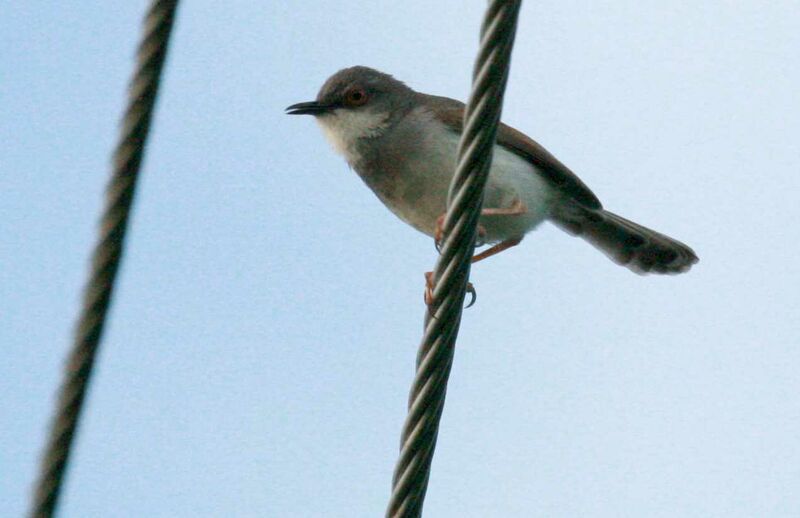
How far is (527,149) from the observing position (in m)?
7.79

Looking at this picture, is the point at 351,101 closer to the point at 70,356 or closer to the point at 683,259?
the point at 683,259

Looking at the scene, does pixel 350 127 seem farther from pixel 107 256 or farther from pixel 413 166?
pixel 107 256

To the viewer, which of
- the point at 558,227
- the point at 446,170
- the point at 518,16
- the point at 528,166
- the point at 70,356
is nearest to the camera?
the point at 70,356

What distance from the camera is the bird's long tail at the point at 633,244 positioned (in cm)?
897

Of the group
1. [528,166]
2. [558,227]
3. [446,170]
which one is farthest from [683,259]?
[446,170]

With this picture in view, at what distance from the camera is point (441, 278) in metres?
3.26

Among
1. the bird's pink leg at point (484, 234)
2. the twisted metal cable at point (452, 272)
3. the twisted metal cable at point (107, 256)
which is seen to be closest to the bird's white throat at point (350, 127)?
the bird's pink leg at point (484, 234)

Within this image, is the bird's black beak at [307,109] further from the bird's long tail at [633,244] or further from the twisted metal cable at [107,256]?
the twisted metal cable at [107,256]

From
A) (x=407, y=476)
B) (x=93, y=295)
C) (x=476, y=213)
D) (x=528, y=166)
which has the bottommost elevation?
(x=407, y=476)

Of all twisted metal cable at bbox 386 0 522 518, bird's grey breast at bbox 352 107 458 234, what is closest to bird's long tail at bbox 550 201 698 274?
bird's grey breast at bbox 352 107 458 234

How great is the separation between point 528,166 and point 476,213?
4.62 metres

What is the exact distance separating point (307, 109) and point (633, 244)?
298 centimetres

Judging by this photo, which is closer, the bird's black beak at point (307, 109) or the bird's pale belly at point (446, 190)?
the bird's pale belly at point (446, 190)

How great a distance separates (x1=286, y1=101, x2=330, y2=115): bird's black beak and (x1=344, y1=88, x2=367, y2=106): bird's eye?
0.71ft
